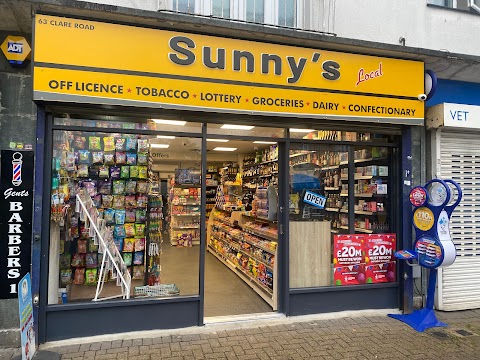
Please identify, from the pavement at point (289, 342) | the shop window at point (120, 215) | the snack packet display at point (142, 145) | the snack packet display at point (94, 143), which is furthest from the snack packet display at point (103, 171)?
the pavement at point (289, 342)

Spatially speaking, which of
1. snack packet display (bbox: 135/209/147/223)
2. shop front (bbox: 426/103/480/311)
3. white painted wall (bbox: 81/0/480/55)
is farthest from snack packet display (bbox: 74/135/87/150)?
shop front (bbox: 426/103/480/311)

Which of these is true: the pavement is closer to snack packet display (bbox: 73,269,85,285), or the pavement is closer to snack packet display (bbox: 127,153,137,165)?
snack packet display (bbox: 73,269,85,285)

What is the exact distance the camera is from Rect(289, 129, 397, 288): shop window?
530 cm

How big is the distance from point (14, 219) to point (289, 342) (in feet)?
11.5

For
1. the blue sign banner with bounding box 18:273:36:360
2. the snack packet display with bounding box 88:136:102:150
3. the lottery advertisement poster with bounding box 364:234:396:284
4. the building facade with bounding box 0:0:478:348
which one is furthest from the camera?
the lottery advertisement poster with bounding box 364:234:396:284

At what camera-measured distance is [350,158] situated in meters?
5.47

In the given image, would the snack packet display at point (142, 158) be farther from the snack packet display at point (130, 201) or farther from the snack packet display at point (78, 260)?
A: the snack packet display at point (78, 260)

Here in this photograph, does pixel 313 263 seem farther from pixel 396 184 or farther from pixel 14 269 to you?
pixel 14 269

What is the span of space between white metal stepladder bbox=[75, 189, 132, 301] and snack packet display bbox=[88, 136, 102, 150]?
0.57 m

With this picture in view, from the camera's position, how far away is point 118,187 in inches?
189

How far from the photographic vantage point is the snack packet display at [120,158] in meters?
4.77

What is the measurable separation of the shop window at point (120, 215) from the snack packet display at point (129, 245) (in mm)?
13

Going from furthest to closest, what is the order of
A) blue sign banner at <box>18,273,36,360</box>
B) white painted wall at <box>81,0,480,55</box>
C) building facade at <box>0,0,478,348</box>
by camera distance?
white painted wall at <box>81,0,480,55</box> < building facade at <box>0,0,478,348</box> < blue sign banner at <box>18,273,36,360</box>

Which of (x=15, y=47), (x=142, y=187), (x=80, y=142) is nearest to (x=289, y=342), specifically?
(x=142, y=187)
